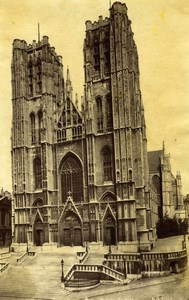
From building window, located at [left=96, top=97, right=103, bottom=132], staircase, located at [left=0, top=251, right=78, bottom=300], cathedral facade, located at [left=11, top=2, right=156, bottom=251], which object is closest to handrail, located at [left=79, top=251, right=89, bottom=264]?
staircase, located at [left=0, top=251, right=78, bottom=300]

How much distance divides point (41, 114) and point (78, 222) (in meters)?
12.2

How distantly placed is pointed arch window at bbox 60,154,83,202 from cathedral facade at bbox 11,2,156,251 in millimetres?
101

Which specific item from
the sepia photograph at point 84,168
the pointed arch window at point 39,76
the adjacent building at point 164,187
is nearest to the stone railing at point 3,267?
the sepia photograph at point 84,168

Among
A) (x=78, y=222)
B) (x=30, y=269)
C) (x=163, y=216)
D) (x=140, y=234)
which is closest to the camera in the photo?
(x=30, y=269)

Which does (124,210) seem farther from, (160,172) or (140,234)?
(160,172)

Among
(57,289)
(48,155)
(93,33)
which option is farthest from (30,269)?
(93,33)

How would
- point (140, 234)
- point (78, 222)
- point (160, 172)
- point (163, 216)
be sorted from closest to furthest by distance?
1. point (140, 234)
2. point (78, 222)
3. point (163, 216)
4. point (160, 172)

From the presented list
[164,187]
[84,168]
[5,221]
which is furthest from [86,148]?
[164,187]

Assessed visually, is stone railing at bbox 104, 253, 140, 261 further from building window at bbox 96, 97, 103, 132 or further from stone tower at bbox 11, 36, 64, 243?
building window at bbox 96, 97, 103, 132

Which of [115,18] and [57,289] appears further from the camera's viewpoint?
[115,18]

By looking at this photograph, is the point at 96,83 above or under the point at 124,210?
above

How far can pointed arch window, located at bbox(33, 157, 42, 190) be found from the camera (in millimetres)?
35344

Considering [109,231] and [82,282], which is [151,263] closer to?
[82,282]

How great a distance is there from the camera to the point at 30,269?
26.5m
